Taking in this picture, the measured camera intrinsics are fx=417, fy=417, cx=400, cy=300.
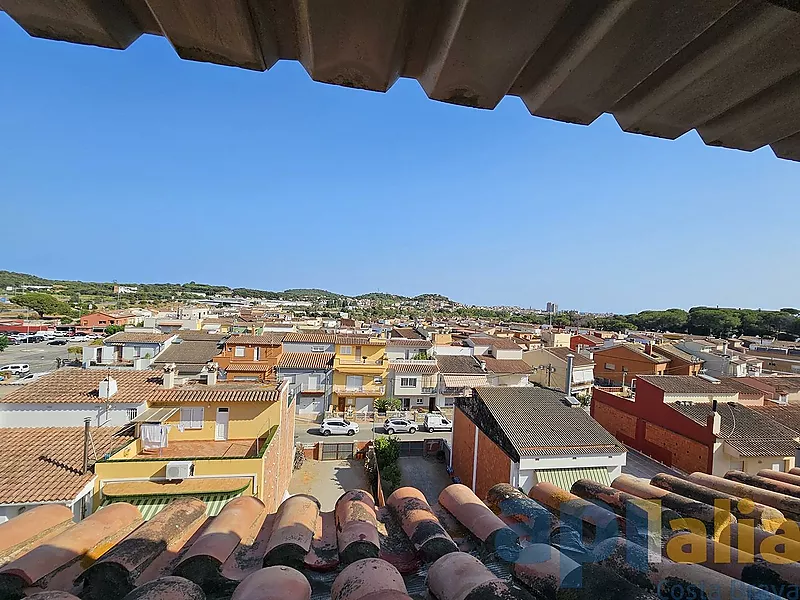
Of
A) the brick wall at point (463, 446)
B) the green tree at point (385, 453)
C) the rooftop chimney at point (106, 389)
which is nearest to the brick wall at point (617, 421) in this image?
the brick wall at point (463, 446)

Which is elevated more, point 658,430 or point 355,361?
point 355,361

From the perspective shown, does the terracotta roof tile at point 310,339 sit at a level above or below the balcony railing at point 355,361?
above

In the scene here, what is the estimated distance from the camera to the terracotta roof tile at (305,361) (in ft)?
93.4

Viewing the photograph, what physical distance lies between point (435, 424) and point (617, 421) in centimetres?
1014

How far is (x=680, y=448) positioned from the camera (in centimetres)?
1650

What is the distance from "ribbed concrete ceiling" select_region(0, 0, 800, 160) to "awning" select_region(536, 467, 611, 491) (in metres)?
12.8

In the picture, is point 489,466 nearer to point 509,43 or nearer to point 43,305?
point 509,43

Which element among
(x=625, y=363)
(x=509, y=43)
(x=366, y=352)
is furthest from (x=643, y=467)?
(x=625, y=363)

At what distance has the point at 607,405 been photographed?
70.8ft

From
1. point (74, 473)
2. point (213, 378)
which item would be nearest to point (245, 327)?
point (213, 378)

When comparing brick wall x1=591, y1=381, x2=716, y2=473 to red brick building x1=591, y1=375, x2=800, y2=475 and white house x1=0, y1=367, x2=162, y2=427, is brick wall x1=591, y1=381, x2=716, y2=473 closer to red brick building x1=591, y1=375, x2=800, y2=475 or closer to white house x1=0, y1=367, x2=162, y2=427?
red brick building x1=591, y1=375, x2=800, y2=475

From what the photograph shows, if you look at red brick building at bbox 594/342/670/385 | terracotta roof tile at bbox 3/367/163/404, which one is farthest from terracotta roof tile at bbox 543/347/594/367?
terracotta roof tile at bbox 3/367/163/404

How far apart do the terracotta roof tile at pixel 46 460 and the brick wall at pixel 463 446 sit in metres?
11.4

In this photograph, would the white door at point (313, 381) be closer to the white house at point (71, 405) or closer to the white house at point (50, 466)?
the white house at point (71, 405)
